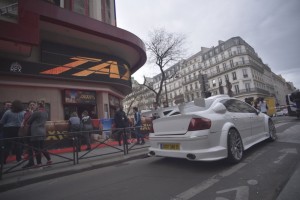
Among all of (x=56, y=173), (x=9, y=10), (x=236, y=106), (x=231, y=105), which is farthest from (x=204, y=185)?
(x=9, y=10)

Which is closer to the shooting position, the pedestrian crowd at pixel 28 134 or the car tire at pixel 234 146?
the car tire at pixel 234 146

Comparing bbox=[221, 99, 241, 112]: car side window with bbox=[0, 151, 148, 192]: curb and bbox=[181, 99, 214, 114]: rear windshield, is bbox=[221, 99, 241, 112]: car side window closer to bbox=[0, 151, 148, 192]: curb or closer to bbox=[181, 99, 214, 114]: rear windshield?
bbox=[181, 99, 214, 114]: rear windshield

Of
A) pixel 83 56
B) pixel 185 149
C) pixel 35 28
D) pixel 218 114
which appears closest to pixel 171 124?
pixel 185 149

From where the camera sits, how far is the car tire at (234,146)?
4129mm

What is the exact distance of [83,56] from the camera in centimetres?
1324

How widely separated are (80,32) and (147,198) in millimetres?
11427

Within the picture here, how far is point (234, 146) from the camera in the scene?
4.34 meters

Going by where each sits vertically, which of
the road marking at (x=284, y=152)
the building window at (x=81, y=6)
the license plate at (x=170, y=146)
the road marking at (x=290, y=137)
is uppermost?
the building window at (x=81, y=6)

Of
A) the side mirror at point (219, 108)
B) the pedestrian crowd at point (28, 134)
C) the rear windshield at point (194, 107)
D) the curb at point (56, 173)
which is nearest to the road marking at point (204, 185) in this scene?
the side mirror at point (219, 108)

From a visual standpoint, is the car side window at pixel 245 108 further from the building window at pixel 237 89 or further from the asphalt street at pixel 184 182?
the building window at pixel 237 89

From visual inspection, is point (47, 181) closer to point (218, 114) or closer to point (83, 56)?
point (218, 114)

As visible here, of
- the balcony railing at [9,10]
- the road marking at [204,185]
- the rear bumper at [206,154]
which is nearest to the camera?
the road marking at [204,185]

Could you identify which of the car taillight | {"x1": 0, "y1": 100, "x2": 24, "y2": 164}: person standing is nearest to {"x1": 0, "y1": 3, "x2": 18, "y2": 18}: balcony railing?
{"x1": 0, "y1": 100, "x2": 24, "y2": 164}: person standing

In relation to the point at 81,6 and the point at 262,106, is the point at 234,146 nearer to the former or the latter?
the point at 262,106
